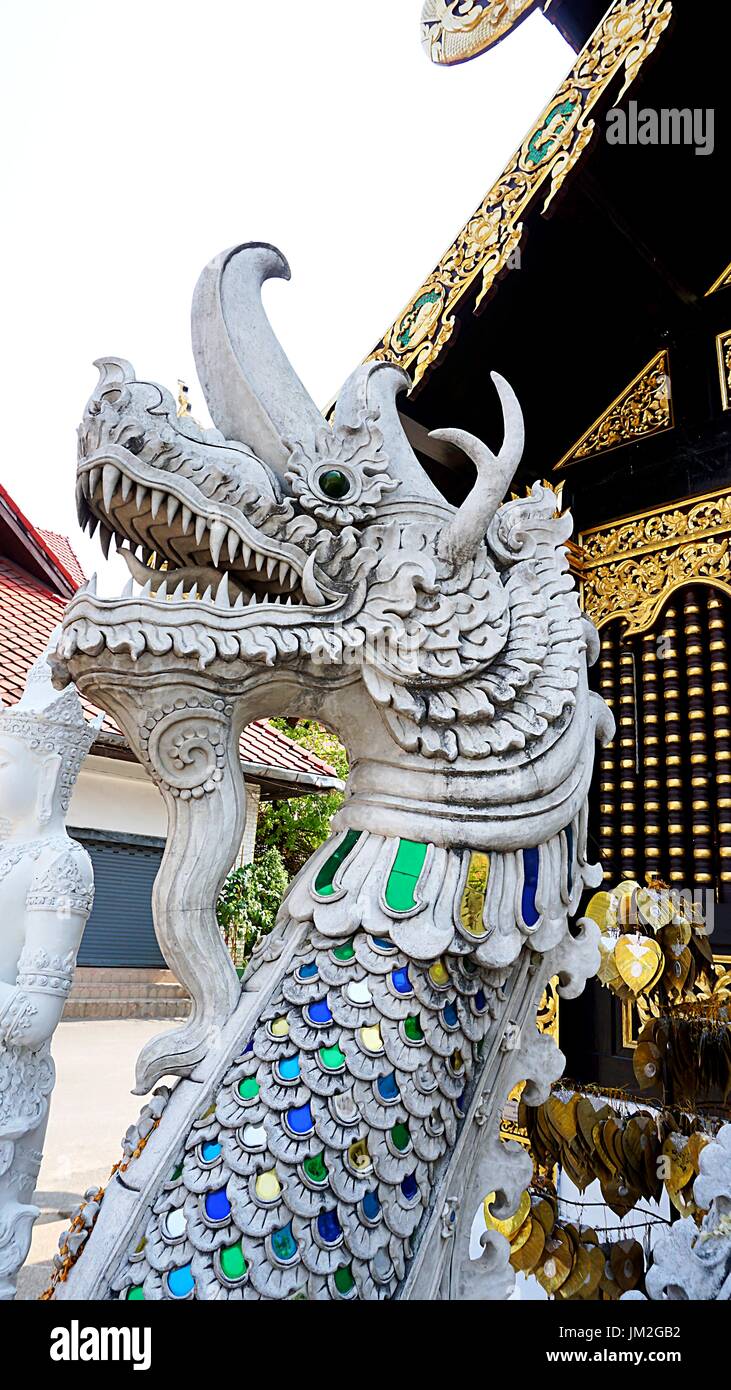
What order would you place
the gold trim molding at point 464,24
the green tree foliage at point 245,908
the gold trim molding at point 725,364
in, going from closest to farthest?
the gold trim molding at point 725,364 → the gold trim molding at point 464,24 → the green tree foliage at point 245,908

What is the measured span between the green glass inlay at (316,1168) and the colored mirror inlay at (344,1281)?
105 mm

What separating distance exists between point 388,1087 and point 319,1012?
14 cm

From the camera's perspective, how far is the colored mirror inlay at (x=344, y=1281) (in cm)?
104

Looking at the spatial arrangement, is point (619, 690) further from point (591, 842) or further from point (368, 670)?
point (368, 670)

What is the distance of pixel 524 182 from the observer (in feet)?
10.2

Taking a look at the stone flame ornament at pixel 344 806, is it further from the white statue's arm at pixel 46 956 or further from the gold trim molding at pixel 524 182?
the gold trim molding at pixel 524 182

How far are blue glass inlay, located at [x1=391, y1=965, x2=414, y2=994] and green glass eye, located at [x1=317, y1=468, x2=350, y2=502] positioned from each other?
74 centimetres

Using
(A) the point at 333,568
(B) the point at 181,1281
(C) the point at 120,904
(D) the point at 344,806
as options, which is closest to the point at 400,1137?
(B) the point at 181,1281

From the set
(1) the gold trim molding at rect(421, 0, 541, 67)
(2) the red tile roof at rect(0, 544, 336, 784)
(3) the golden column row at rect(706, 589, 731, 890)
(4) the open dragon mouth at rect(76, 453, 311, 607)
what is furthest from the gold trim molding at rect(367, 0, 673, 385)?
(2) the red tile roof at rect(0, 544, 336, 784)

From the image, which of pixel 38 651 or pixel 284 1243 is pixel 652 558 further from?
pixel 38 651

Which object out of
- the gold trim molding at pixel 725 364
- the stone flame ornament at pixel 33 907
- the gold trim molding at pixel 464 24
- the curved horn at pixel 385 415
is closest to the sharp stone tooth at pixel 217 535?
the curved horn at pixel 385 415

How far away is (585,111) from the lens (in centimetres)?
305
